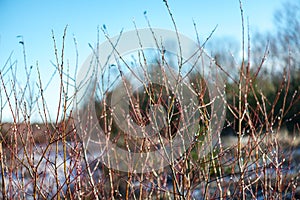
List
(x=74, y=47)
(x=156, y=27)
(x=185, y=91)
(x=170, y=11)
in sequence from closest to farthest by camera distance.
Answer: (x=170, y=11) → (x=74, y=47) → (x=156, y=27) → (x=185, y=91)

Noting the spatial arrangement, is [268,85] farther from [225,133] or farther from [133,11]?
[133,11]

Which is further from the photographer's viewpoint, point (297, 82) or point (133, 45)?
point (297, 82)

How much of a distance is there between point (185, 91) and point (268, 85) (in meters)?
7.93

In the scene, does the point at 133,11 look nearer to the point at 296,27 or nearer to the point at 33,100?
the point at 33,100

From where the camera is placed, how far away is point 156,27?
2854 mm

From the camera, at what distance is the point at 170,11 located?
2.12m

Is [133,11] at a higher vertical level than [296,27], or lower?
lower

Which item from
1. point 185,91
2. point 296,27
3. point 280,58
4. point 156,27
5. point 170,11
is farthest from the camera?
point 296,27

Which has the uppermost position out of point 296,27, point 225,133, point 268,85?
point 296,27

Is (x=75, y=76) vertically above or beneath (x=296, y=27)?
beneath

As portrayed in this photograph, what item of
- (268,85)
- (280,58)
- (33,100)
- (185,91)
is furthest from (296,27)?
(33,100)

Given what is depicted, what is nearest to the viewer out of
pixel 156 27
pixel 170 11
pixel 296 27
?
pixel 170 11

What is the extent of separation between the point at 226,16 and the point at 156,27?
61cm

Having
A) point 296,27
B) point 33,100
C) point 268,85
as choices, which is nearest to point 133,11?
point 33,100
